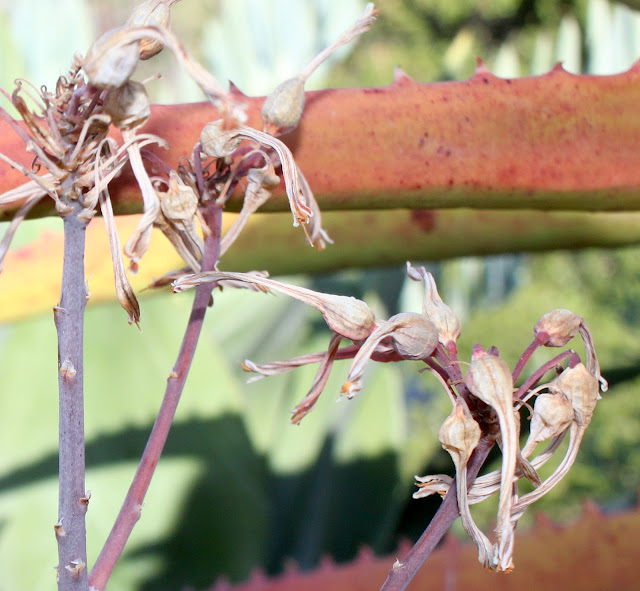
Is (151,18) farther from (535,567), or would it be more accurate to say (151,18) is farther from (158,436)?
(535,567)

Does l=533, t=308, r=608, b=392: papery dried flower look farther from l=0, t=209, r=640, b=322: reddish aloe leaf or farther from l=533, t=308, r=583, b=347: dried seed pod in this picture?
l=0, t=209, r=640, b=322: reddish aloe leaf

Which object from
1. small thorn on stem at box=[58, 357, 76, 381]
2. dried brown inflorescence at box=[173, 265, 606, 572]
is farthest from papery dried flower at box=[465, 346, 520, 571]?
small thorn on stem at box=[58, 357, 76, 381]

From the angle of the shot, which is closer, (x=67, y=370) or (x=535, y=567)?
(x=67, y=370)

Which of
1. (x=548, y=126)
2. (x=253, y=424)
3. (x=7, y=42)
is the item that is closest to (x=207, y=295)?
(x=548, y=126)

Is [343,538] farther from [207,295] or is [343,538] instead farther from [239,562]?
[207,295]

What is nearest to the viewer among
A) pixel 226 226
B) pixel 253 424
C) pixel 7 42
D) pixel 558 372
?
pixel 558 372

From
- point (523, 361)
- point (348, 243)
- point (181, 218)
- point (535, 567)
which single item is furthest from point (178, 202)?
point (535, 567)
